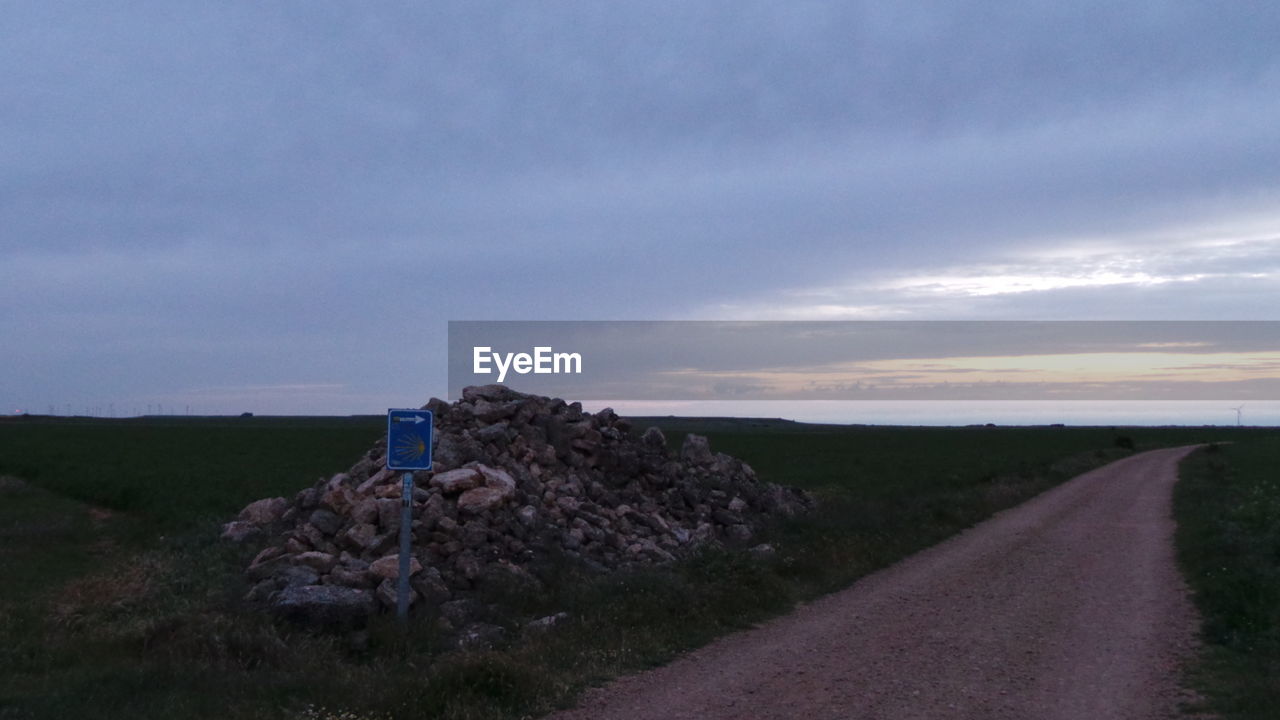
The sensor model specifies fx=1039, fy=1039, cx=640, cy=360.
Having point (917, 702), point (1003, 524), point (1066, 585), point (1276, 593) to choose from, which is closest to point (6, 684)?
point (917, 702)

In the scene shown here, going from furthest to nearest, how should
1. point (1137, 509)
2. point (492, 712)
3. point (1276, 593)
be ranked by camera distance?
1. point (1137, 509)
2. point (1276, 593)
3. point (492, 712)

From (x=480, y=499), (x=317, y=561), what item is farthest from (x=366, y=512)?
(x=480, y=499)

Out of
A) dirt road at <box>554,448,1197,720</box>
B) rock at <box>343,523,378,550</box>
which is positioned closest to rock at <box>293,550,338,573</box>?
rock at <box>343,523,378,550</box>

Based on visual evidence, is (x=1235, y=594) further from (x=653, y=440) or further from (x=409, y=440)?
(x=653, y=440)

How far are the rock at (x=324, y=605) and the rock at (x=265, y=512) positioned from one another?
651 cm

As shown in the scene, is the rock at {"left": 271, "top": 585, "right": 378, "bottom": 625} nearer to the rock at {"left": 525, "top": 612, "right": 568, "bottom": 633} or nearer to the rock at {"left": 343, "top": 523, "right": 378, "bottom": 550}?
the rock at {"left": 525, "top": 612, "right": 568, "bottom": 633}

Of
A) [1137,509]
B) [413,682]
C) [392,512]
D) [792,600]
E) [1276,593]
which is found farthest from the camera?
[1137,509]

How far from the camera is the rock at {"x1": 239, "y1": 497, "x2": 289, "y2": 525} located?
720 inches

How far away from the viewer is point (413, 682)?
872 centimetres

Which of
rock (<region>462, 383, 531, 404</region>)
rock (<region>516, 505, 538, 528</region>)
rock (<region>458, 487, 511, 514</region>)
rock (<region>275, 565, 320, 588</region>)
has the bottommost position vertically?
rock (<region>275, 565, 320, 588</region>)

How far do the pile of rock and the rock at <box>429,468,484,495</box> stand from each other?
2cm

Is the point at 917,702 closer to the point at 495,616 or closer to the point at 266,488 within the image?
the point at 495,616

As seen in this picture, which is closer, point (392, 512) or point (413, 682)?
point (413, 682)

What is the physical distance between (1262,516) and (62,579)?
22.0 metres
